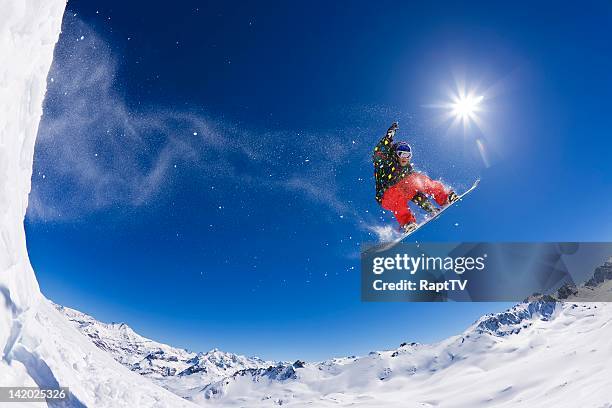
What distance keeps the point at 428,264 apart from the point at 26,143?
10843 millimetres

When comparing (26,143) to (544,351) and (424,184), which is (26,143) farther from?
(544,351)

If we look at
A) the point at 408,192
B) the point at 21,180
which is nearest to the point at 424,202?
the point at 408,192

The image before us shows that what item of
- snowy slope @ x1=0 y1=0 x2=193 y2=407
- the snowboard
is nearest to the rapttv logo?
the snowboard

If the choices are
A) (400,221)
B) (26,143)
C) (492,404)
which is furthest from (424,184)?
(492,404)

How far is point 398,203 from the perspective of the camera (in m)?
11.0

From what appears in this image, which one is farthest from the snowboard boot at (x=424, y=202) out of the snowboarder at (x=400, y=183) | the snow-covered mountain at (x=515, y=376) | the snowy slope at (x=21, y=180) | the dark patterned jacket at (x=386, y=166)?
the snow-covered mountain at (x=515, y=376)

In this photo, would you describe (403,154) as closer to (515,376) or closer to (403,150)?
(403,150)

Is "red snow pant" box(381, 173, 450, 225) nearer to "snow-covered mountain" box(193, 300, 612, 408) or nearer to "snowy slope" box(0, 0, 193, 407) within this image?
"snowy slope" box(0, 0, 193, 407)

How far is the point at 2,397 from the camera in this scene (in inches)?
181

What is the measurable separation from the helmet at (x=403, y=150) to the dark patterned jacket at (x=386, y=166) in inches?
6.2

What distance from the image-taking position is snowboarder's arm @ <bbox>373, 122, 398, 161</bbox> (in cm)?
1065

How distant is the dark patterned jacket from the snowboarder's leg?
130 millimetres

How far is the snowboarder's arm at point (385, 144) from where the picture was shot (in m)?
10.6

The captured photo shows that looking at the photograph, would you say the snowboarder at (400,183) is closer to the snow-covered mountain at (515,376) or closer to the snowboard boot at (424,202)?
the snowboard boot at (424,202)
